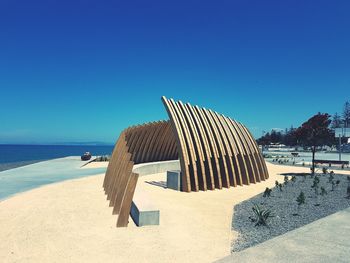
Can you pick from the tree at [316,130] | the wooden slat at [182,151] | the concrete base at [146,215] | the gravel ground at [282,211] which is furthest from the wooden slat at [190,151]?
the tree at [316,130]

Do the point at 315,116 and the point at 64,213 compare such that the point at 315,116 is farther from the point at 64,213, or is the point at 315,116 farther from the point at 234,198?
the point at 64,213

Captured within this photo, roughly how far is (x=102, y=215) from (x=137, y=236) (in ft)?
8.13

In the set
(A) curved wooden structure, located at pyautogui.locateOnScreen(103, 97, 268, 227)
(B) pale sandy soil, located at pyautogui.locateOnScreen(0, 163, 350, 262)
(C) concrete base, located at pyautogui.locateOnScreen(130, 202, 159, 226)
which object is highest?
(A) curved wooden structure, located at pyautogui.locateOnScreen(103, 97, 268, 227)

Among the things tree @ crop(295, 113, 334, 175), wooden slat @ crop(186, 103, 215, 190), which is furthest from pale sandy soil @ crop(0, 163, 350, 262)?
tree @ crop(295, 113, 334, 175)

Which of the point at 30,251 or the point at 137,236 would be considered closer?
the point at 30,251

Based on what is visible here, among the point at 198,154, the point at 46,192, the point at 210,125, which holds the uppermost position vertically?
the point at 210,125

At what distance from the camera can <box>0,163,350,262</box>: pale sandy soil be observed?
5785mm

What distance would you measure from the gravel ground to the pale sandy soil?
33 centimetres

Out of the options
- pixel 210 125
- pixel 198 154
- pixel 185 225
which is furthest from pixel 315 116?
pixel 185 225

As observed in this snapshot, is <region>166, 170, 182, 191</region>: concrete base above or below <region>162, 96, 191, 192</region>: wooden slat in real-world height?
below

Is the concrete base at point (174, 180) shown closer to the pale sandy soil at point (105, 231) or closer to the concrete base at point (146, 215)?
the pale sandy soil at point (105, 231)

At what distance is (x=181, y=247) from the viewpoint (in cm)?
613

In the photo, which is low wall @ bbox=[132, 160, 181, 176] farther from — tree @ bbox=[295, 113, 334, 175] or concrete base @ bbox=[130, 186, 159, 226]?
concrete base @ bbox=[130, 186, 159, 226]

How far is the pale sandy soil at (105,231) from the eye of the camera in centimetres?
579
